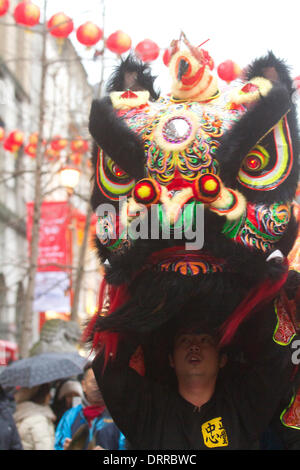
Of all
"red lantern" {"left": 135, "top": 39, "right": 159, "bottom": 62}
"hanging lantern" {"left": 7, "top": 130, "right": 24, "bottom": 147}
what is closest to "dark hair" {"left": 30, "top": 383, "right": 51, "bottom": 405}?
"red lantern" {"left": 135, "top": 39, "right": 159, "bottom": 62}

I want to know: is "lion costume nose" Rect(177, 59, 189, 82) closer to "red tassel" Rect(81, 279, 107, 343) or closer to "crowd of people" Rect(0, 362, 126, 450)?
"red tassel" Rect(81, 279, 107, 343)

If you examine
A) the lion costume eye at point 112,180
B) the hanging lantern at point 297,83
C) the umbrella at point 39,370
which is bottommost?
the umbrella at point 39,370

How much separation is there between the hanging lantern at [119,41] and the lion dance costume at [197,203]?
5.04 meters

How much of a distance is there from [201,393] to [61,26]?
6398mm

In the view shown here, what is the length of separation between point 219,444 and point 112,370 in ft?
1.79

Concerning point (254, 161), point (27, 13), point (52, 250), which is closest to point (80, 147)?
point (52, 250)

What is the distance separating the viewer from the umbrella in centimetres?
510

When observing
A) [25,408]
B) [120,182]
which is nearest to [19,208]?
[25,408]

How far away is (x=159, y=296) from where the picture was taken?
2475 mm

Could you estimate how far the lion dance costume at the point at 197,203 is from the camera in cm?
247

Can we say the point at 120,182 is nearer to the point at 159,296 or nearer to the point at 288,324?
the point at 159,296
